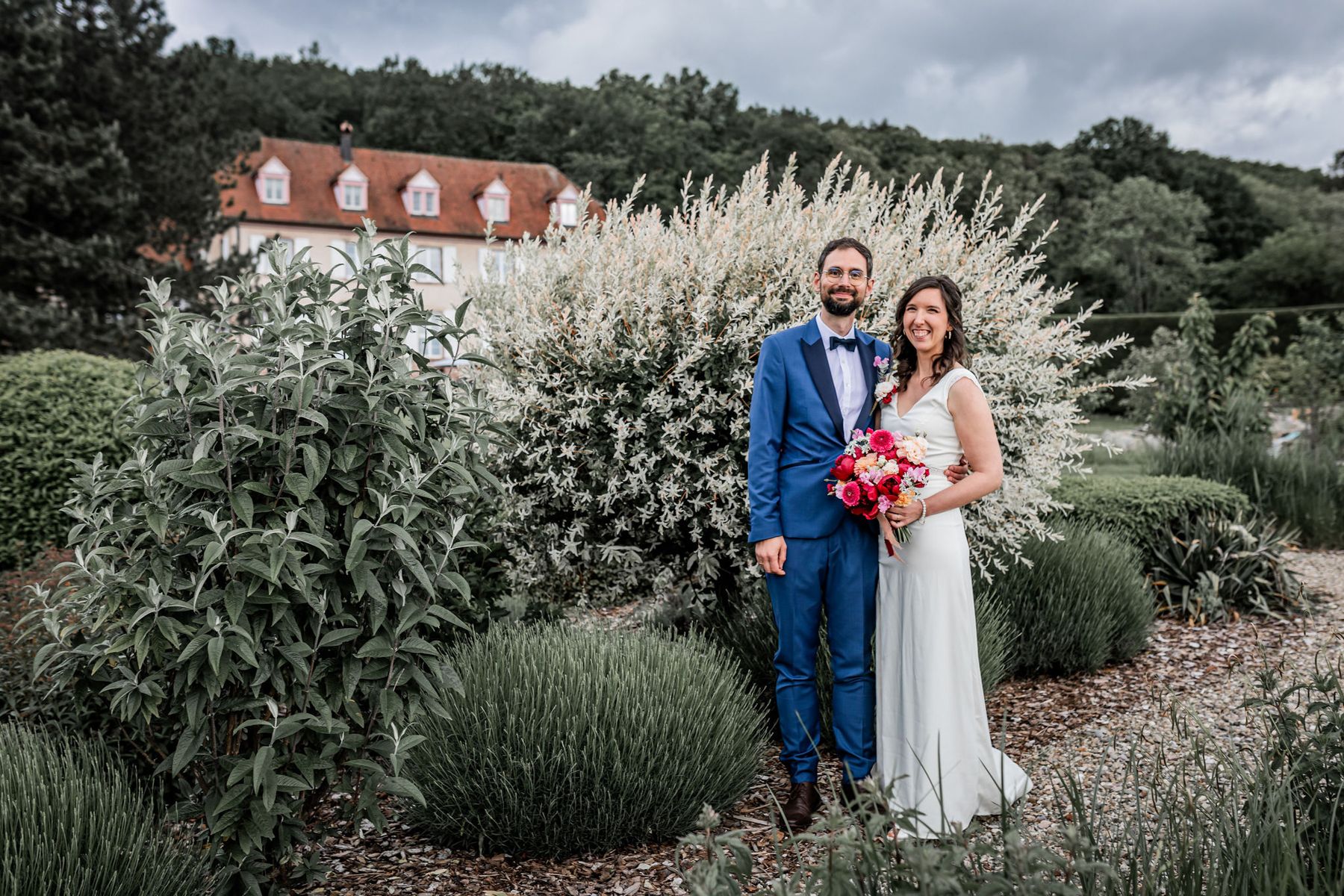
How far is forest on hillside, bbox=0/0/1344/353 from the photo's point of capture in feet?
46.2

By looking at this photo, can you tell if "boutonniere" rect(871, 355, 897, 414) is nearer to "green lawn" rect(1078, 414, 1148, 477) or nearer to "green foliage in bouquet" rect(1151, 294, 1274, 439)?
"green lawn" rect(1078, 414, 1148, 477)

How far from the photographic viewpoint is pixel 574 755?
307cm

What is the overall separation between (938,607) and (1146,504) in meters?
4.26

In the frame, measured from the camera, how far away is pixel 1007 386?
5062 mm

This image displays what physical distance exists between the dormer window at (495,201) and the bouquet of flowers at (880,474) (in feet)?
112

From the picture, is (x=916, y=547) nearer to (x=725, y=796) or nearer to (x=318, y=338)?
(x=725, y=796)

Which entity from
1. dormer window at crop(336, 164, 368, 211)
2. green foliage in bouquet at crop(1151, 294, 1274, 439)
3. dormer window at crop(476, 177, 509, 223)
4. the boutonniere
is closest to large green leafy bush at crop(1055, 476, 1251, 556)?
green foliage in bouquet at crop(1151, 294, 1274, 439)

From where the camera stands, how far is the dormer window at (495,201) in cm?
3569

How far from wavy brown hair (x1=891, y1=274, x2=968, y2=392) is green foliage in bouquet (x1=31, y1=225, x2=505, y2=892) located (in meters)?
1.83

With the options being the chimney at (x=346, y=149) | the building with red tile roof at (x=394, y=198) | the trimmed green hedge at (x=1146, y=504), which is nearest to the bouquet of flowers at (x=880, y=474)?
the trimmed green hedge at (x=1146, y=504)

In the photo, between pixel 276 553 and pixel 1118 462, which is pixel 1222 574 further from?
pixel 1118 462

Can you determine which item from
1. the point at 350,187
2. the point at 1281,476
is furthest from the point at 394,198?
the point at 1281,476

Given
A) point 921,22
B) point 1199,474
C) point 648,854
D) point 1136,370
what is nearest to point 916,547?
point 648,854

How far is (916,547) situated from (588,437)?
196 centimetres
